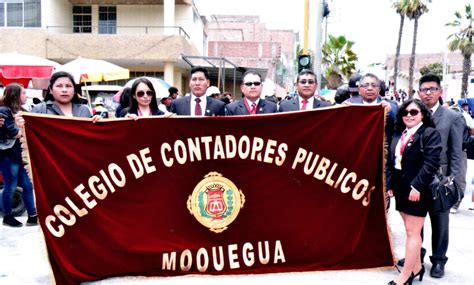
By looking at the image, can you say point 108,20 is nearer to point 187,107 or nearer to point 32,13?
point 32,13

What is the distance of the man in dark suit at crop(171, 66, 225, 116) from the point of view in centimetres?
552

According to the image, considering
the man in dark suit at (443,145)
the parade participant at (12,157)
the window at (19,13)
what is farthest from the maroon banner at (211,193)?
the window at (19,13)

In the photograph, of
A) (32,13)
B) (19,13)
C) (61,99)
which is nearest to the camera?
(61,99)

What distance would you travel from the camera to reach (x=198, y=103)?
18.3ft

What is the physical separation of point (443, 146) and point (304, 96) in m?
1.48

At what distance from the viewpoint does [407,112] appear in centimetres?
439

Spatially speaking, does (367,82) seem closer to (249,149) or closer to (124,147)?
(249,149)

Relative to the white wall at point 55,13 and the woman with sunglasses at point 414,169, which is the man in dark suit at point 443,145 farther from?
the white wall at point 55,13

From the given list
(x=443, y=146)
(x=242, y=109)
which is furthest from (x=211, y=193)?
(x=443, y=146)

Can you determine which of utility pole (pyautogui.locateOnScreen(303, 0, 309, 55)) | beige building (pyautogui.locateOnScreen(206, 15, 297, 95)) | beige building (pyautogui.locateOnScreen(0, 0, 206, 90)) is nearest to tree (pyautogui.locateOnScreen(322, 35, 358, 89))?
beige building (pyautogui.locateOnScreen(206, 15, 297, 95))

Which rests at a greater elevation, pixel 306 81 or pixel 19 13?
pixel 19 13

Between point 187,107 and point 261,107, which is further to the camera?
point 187,107

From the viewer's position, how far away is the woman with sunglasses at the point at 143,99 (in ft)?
16.5

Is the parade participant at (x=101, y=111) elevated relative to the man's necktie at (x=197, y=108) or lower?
lower
